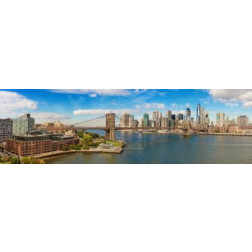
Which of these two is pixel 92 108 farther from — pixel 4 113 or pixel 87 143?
pixel 4 113

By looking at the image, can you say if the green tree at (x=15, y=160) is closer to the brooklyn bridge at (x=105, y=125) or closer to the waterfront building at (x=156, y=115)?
the brooklyn bridge at (x=105, y=125)

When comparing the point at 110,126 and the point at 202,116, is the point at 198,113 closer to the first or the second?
the point at 202,116

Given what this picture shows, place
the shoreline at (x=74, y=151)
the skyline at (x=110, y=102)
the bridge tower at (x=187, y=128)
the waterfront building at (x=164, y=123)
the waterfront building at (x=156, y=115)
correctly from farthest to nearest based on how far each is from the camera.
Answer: the bridge tower at (x=187, y=128) < the waterfront building at (x=164, y=123) < the waterfront building at (x=156, y=115) < the shoreline at (x=74, y=151) < the skyline at (x=110, y=102)

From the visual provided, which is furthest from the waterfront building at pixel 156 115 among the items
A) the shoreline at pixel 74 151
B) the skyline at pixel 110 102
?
the shoreline at pixel 74 151

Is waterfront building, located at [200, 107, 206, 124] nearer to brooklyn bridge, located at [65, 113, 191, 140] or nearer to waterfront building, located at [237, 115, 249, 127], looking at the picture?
brooklyn bridge, located at [65, 113, 191, 140]

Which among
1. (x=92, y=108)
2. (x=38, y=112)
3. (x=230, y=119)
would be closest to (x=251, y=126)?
(x=230, y=119)
